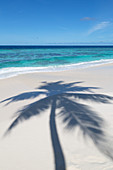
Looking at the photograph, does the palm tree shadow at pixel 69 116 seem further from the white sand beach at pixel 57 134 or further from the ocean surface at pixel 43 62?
the ocean surface at pixel 43 62

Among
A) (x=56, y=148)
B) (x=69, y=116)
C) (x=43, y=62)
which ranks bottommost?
(x=43, y=62)

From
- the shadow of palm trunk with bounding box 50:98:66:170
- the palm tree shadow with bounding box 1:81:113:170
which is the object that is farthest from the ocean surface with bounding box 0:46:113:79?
the shadow of palm trunk with bounding box 50:98:66:170

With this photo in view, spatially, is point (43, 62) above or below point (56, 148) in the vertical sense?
below

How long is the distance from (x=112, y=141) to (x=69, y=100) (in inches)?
109

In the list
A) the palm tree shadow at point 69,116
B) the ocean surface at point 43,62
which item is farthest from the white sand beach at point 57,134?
the ocean surface at point 43,62

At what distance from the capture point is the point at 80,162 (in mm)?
2912

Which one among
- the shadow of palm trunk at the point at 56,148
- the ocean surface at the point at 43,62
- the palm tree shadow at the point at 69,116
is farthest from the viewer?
the ocean surface at the point at 43,62

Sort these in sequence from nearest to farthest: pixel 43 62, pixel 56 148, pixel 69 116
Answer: pixel 56 148
pixel 69 116
pixel 43 62

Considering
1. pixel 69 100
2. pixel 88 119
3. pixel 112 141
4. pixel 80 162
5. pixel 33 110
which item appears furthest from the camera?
pixel 69 100

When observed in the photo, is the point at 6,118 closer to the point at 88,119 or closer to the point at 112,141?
the point at 88,119

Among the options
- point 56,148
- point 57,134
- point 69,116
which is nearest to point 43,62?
point 69,116

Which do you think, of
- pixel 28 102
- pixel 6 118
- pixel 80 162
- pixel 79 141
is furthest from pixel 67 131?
pixel 28 102

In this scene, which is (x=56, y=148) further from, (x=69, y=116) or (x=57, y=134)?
(x=69, y=116)

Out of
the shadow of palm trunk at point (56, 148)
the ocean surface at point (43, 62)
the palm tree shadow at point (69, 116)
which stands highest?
the palm tree shadow at point (69, 116)
